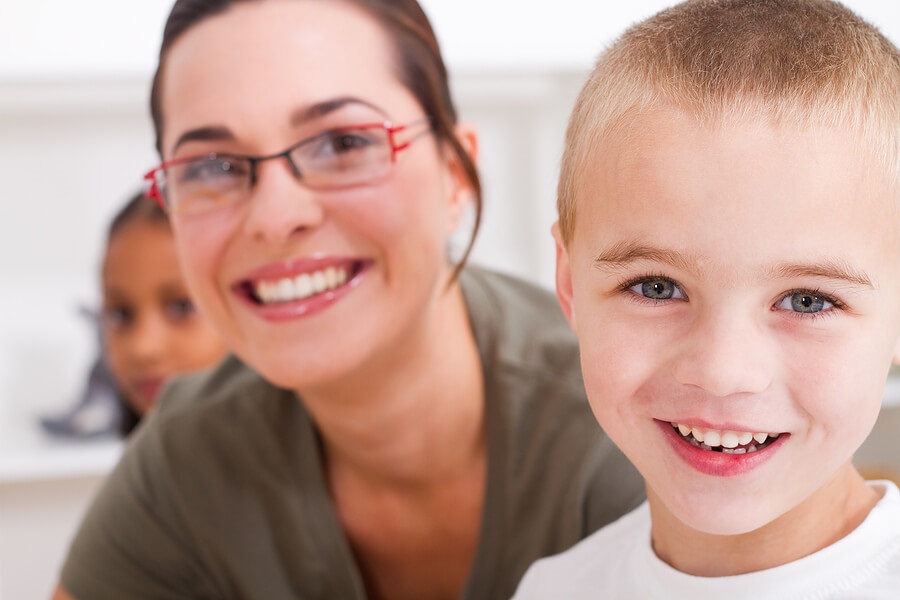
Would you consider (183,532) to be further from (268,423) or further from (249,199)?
(249,199)

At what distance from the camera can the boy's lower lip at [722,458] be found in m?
0.72

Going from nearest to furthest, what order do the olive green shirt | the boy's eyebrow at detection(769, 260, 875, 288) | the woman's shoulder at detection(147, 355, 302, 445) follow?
1. the boy's eyebrow at detection(769, 260, 875, 288)
2. the olive green shirt
3. the woman's shoulder at detection(147, 355, 302, 445)

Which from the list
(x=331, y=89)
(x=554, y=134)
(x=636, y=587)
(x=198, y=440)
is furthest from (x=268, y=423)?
(x=554, y=134)

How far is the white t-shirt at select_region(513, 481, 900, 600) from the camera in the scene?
0.73m

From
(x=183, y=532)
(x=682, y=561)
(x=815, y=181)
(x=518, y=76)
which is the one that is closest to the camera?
(x=815, y=181)

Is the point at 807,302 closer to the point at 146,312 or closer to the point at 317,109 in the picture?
the point at 317,109

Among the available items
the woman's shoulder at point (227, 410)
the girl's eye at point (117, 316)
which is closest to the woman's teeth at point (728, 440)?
the woman's shoulder at point (227, 410)

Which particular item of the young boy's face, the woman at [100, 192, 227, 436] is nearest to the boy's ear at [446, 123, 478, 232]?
the young boy's face

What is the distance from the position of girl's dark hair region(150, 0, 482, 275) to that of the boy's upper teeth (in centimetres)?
59

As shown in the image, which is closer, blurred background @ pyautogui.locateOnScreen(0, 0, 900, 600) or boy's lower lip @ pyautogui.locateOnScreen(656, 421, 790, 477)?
boy's lower lip @ pyautogui.locateOnScreen(656, 421, 790, 477)

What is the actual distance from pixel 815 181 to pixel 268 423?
93cm

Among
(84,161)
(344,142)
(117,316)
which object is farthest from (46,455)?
(344,142)

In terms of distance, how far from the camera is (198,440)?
56.3 inches

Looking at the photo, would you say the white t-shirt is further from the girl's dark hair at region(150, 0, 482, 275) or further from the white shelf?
the white shelf
